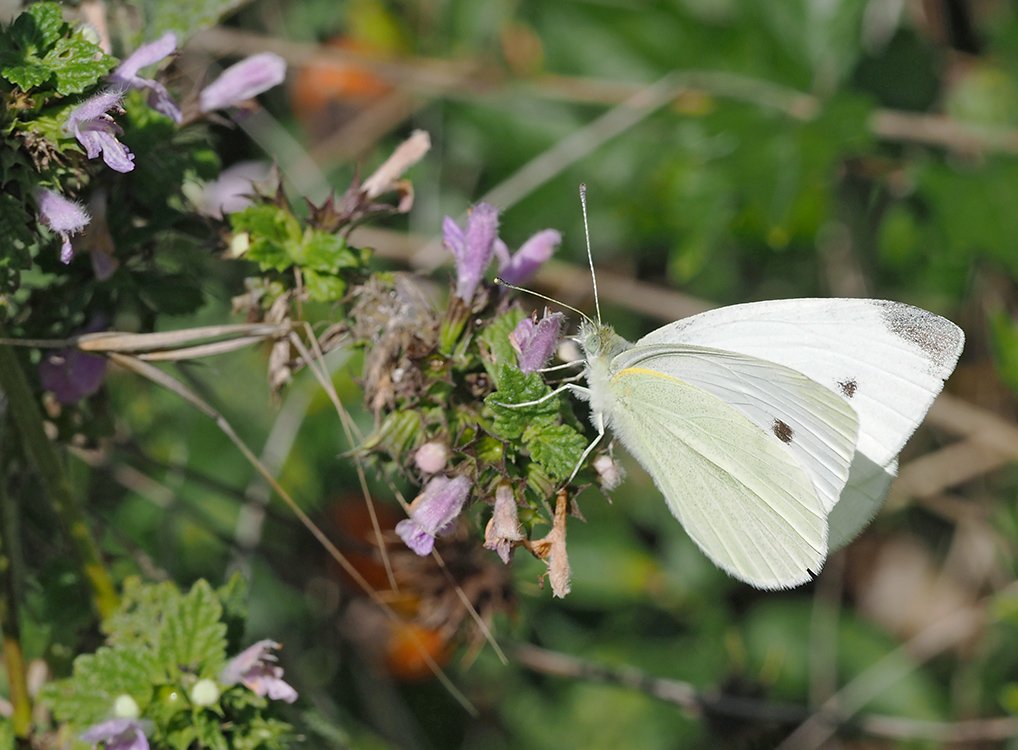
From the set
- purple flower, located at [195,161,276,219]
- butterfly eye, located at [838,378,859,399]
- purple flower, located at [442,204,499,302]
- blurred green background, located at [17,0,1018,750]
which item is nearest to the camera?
purple flower, located at [442,204,499,302]

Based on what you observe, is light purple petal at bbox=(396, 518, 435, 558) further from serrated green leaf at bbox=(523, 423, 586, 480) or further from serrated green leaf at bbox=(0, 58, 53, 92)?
serrated green leaf at bbox=(0, 58, 53, 92)

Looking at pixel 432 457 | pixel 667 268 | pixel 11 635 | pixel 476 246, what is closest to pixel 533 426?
pixel 432 457

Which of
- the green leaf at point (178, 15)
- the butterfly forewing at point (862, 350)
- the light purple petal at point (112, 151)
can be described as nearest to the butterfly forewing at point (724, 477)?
the butterfly forewing at point (862, 350)

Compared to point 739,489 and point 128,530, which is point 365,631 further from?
point 739,489

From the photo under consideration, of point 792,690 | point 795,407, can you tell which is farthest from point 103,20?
point 792,690

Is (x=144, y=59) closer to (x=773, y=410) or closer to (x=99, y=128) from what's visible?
(x=99, y=128)

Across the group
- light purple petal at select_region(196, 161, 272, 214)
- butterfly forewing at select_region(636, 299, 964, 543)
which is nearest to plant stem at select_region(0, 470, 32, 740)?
light purple petal at select_region(196, 161, 272, 214)
